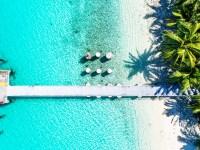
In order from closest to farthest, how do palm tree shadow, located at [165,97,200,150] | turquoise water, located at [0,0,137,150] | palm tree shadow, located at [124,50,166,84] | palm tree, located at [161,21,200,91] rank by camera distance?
palm tree, located at [161,21,200,91] → turquoise water, located at [0,0,137,150] → palm tree shadow, located at [165,97,200,150] → palm tree shadow, located at [124,50,166,84]

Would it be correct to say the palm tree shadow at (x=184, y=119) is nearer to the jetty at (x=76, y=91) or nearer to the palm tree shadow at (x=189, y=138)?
the palm tree shadow at (x=189, y=138)

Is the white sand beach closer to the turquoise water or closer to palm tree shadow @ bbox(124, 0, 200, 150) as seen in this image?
palm tree shadow @ bbox(124, 0, 200, 150)

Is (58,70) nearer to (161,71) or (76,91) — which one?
(76,91)

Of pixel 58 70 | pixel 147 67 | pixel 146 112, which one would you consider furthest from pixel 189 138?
pixel 58 70

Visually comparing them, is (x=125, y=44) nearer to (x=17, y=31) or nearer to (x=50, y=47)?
(x=50, y=47)

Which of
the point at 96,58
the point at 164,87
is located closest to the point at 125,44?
the point at 96,58

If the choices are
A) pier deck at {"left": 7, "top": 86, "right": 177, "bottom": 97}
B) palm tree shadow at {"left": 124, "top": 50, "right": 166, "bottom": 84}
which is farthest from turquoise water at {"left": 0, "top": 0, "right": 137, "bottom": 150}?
palm tree shadow at {"left": 124, "top": 50, "right": 166, "bottom": 84}
